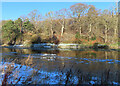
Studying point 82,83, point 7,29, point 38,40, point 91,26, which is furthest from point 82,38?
point 82,83

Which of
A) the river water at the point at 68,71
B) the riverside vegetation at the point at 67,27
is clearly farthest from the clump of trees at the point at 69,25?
the river water at the point at 68,71

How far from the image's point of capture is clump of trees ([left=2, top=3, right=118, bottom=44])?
122 feet

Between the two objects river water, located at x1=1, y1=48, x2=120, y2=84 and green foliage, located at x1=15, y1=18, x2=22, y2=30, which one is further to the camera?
green foliage, located at x1=15, y1=18, x2=22, y2=30

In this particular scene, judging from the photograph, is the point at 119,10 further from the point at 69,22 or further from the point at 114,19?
the point at 69,22

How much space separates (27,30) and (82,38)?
17.7m

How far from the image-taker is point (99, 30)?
130 feet

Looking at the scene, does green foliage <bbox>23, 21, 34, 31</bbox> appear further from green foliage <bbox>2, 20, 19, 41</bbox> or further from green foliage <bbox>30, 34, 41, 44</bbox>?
green foliage <bbox>30, 34, 41, 44</bbox>

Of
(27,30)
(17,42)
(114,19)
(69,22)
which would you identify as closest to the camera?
(114,19)

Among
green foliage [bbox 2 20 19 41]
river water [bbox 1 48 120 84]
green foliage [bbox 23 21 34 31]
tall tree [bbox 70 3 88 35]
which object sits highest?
tall tree [bbox 70 3 88 35]

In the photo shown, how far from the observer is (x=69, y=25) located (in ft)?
150

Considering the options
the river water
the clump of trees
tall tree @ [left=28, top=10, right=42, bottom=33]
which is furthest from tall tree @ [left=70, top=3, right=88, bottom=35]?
the river water

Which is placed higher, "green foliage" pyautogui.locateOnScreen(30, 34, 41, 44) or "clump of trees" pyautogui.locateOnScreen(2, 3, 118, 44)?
"clump of trees" pyautogui.locateOnScreen(2, 3, 118, 44)

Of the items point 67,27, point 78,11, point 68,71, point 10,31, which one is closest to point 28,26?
point 10,31

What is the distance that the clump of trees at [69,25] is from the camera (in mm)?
37062
